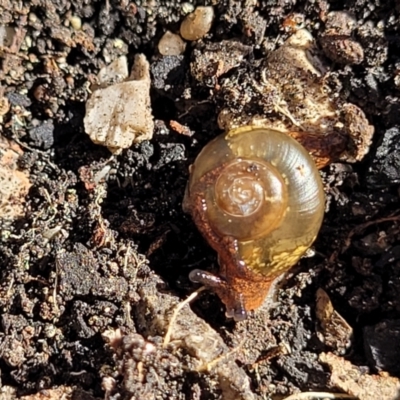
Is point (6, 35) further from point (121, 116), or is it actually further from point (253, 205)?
point (253, 205)

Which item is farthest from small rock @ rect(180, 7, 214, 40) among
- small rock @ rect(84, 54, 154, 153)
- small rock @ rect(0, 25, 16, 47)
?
small rock @ rect(0, 25, 16, 47)

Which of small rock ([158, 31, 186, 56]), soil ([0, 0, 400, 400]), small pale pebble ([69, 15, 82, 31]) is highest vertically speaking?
small rock ([158, 31, 186, 56])

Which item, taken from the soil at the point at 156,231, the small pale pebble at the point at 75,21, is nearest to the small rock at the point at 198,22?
the soil at the point at 156,231

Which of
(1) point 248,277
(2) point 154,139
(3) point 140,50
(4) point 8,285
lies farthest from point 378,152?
(4) point 8,285

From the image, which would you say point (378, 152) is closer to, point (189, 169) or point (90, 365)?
point (189, 169)

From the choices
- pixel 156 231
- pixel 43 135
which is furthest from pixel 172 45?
pixel 156 231

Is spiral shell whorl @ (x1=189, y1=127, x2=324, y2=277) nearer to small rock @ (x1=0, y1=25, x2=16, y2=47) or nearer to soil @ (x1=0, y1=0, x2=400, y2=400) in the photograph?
soil @ (x1=0, y1=0, x2=400, y2=400)
